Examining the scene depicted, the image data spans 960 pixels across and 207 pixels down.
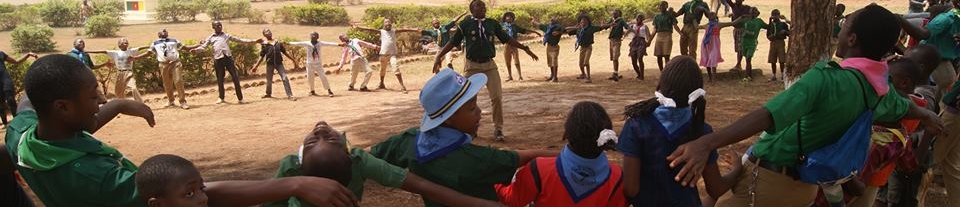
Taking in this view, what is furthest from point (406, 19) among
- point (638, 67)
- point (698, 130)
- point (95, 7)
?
point (698, 130)

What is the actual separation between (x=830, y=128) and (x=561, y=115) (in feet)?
23.5

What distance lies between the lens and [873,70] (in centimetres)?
285

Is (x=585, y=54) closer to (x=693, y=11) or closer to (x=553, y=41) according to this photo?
(x=553, y=41)

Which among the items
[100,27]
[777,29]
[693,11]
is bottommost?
[777,29]

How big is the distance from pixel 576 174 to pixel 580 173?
0.02 metres

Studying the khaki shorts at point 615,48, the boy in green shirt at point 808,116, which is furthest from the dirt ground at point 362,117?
the boy in green shirt at point 808,116

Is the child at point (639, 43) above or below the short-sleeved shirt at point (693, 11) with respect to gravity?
below

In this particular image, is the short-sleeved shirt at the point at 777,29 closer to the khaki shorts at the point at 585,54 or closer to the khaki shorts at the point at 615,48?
the khaki shorts at the point at 615,48

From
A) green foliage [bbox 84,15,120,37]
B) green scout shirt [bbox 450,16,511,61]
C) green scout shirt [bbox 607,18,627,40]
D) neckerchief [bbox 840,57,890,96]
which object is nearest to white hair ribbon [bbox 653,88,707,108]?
neckerchief [bbox 840,57,890,96]

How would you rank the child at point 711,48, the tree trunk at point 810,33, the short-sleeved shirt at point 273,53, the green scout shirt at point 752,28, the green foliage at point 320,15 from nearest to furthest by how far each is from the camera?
the tree trunk at point 810,33, the green scout shirt at point 752,28, the child at point 711,48, the short-sleeved shirt at point 273,53, the green foliage at point 320,15

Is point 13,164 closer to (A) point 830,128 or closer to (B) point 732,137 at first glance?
(B) point 732,137

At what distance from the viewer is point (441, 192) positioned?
2.56 m

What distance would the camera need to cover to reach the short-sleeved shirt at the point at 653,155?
2.78 meters

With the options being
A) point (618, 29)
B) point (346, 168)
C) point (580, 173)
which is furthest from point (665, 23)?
point (346, 168)
